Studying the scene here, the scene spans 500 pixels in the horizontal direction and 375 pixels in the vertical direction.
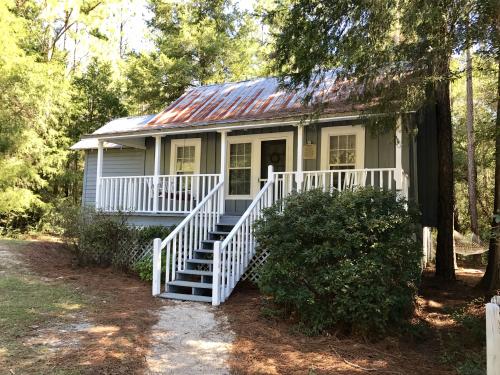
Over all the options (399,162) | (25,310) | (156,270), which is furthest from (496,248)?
(25,310)

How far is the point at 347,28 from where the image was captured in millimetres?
6949

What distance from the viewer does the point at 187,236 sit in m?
8.77

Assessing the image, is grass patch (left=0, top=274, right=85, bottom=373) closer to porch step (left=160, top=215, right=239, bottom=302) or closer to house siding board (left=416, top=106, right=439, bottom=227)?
porch step (left=160, top=215, right=239, bottom=302)

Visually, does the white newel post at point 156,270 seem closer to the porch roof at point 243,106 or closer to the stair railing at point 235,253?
the stair railing at point 235,253

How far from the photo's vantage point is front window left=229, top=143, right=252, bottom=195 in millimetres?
11477

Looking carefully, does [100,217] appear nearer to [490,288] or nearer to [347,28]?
[347,28]

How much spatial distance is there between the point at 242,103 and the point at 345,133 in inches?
110

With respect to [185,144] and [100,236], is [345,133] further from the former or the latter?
[100,236]

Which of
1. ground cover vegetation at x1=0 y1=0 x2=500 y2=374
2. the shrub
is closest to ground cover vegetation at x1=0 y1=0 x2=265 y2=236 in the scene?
ground cover vegetation at x1=0 y1=0 x2=500 y2=374

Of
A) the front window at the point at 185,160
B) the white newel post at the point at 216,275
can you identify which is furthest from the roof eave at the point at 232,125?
the white newel post at the point at 216,275

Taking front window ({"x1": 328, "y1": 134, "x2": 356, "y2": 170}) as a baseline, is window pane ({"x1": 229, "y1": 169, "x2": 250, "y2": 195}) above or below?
below

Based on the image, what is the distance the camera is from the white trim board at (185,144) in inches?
483

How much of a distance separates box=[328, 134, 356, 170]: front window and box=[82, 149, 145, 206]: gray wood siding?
6006mm

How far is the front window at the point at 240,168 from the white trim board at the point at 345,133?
2.00m
